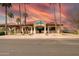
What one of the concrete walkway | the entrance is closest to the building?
the entrance

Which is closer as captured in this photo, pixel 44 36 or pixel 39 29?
pixel 44 36

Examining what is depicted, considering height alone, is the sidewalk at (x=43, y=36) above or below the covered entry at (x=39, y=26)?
below

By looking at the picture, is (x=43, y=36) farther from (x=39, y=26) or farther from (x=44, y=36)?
(x=39, y=26)

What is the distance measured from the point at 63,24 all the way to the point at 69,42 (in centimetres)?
51

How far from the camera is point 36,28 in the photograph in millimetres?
5922

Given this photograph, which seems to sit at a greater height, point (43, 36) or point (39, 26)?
point (39, 26)

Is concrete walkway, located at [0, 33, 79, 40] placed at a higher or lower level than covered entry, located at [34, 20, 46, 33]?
lower

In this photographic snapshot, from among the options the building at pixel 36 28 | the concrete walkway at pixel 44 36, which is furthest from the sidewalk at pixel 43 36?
the building at pixel 36 28

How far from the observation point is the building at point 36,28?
5.87 m

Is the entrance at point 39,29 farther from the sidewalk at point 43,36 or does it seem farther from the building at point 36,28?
the sidewalk at point 43,36

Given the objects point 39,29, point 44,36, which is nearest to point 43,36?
point 44,36

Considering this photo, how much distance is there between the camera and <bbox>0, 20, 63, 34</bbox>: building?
587cm

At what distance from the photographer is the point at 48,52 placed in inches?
209

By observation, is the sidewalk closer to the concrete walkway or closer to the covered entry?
the concrete walkway
